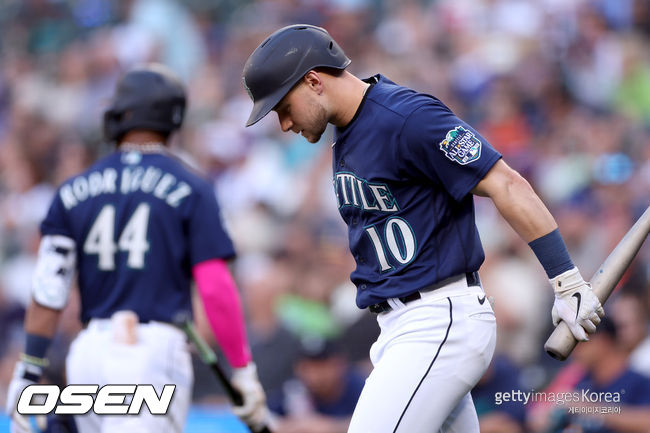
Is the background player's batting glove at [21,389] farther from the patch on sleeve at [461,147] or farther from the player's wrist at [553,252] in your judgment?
the player's wrist at [553,252]

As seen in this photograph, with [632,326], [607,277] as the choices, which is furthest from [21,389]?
[632,326]

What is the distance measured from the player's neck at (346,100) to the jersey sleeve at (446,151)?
0.28m

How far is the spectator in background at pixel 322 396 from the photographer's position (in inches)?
230

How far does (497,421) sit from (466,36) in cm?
479

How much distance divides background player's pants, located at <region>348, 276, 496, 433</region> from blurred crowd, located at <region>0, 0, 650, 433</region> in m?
1.89

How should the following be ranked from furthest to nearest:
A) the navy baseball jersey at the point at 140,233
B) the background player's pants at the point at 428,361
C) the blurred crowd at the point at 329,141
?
the blurred crowd at the point at 329,141 → the navy baseball jersey at the point at 140,233 → the background player's pants at the point at 428,361

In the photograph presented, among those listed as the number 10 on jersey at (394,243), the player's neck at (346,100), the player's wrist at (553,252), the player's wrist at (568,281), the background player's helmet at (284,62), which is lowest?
the player's wrist at (568,281)

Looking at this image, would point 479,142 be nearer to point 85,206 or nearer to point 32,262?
point 85,206

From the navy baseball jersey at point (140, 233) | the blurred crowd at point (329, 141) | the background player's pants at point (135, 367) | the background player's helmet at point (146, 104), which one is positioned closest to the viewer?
the background player's pants at point (135, 367)

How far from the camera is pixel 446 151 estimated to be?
309 cm

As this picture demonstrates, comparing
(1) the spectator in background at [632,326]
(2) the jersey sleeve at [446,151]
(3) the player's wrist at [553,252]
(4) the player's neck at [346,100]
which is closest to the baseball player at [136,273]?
(4) the player's neck at [346,100]

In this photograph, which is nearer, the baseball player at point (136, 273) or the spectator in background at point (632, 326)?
the baseball player at point (136, 273)

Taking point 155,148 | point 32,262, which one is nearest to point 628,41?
point 155,148

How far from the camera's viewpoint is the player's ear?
331 centimetres
